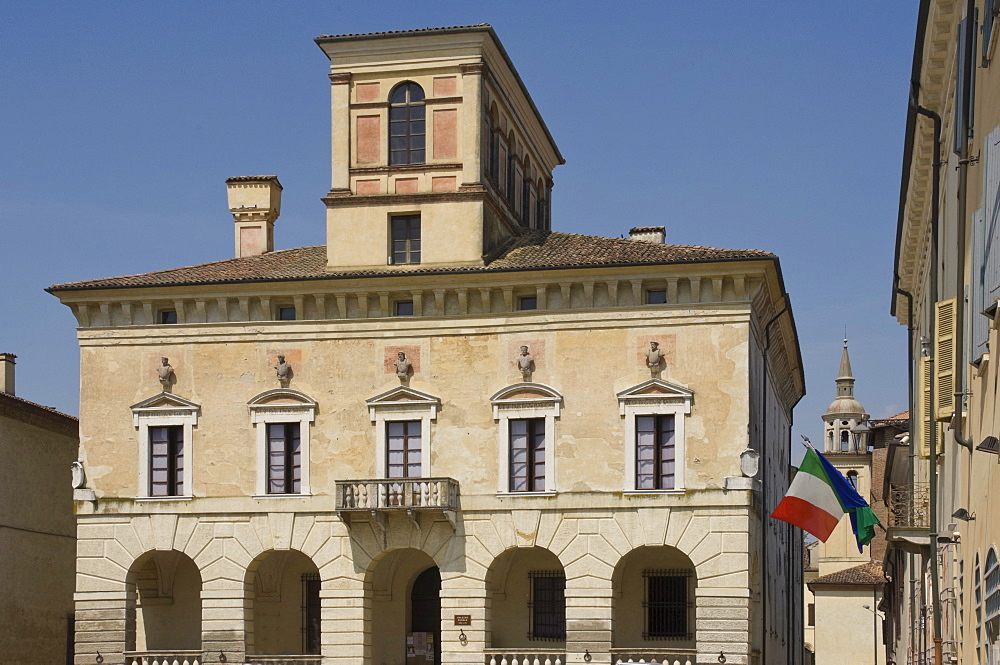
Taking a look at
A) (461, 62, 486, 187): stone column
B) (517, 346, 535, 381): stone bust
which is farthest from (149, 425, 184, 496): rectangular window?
(461, 62, 486, 187): stone column

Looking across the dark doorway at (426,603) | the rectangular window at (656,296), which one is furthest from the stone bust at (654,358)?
the dark doorway at (426,603)

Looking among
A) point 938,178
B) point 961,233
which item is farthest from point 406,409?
point 961,233

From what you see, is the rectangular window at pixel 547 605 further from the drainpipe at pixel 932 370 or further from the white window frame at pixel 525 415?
the drainpipe at pixel 932 370

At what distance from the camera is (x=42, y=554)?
4412 centimetres

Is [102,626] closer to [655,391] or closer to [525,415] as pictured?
[525,415]

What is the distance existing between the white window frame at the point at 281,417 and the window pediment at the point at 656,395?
7573 millimetres

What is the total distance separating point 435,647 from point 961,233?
22.4 meters

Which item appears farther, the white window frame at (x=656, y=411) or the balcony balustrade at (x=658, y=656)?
the white window frame at (x=656, y=411)

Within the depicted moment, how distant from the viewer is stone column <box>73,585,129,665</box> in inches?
1447

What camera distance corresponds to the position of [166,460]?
123ft

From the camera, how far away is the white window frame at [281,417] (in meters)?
36.8

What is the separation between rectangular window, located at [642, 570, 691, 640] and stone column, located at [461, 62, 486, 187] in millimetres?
10574

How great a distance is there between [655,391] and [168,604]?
13679 mm

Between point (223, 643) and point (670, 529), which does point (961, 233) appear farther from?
point (223, 643)
